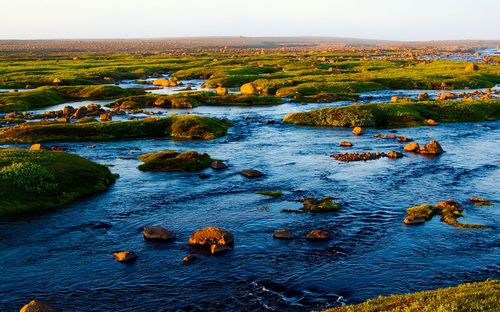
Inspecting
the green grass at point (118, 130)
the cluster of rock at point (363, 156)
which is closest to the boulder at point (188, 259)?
the cluster of rock at point (363, 156)

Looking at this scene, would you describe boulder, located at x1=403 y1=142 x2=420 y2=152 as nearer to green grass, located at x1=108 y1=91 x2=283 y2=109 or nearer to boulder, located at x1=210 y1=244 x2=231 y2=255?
boulder, located at x1=210 y1=244 x2=231 y2=255

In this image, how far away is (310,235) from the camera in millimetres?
33156

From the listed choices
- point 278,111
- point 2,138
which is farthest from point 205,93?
point 2,138

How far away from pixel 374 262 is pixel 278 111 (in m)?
62.0

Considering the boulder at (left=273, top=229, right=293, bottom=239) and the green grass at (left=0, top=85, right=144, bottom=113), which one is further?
the green grass at (left=0, top=85, right=144, bottom=113)

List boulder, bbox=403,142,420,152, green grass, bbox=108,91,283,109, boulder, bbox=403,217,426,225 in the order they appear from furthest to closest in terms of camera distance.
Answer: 1. green grass, bbox=108,91,283,109
2. boulder, bbox=403,142,420,152
3. boulder, bbox=403,217,426,225

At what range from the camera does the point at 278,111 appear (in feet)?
295

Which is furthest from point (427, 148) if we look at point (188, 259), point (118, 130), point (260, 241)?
point (118, 130)

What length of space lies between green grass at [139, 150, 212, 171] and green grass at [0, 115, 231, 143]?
46.5 feet

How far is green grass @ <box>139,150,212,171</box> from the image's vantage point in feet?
170

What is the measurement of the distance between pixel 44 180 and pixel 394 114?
2120 inches

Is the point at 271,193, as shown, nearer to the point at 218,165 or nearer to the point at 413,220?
the point at 218,165

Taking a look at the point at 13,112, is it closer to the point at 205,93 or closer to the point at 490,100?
the point at 205,93

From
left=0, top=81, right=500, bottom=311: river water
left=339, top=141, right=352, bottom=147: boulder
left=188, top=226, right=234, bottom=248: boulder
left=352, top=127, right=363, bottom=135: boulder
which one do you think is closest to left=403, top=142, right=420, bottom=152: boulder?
left=0, top=81, right=500, bottom=311: river water
